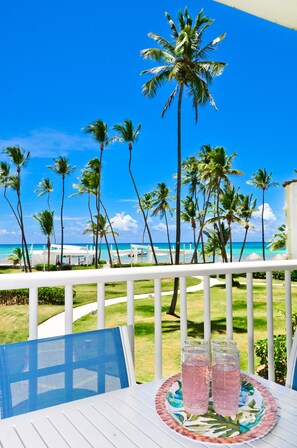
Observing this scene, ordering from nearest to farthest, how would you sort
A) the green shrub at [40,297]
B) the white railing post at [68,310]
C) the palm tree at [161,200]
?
the white railing post at [68,310], the green shrub at [40,297], the palm tree at [161,200]

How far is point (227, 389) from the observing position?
69 cm

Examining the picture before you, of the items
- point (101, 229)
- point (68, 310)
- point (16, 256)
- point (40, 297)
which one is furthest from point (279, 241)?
point (68, 310)

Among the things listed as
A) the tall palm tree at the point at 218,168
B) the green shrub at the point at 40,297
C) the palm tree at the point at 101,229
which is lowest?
the green shrub at the point at 40,297

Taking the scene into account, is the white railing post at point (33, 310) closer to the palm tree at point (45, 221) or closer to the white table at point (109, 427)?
the white table at point (109, 427)

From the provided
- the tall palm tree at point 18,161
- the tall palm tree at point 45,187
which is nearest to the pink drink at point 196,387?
the tall palm tree at point 18,161

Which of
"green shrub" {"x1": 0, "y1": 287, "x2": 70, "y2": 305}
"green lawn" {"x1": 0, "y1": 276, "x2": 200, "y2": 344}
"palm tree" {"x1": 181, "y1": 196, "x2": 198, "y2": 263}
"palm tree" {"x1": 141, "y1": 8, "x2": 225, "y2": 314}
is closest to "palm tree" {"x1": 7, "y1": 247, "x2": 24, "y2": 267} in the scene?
"green shrub" {"x1": 0, "y1": 287, "x2": 70, "y2": 305}

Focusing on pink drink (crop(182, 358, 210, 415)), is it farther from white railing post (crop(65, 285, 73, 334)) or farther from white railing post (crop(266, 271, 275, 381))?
white railing post (crop(266, 271, 275, 381))

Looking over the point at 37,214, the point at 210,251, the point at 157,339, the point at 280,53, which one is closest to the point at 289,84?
the point at 280,53

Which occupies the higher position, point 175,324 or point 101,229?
point 101,229

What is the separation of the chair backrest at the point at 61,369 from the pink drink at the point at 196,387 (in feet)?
1.14

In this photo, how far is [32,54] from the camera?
113 ft

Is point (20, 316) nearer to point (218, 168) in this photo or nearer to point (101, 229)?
point (101, 229)

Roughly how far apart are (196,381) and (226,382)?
58mm

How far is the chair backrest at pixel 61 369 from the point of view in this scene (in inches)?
34.9
